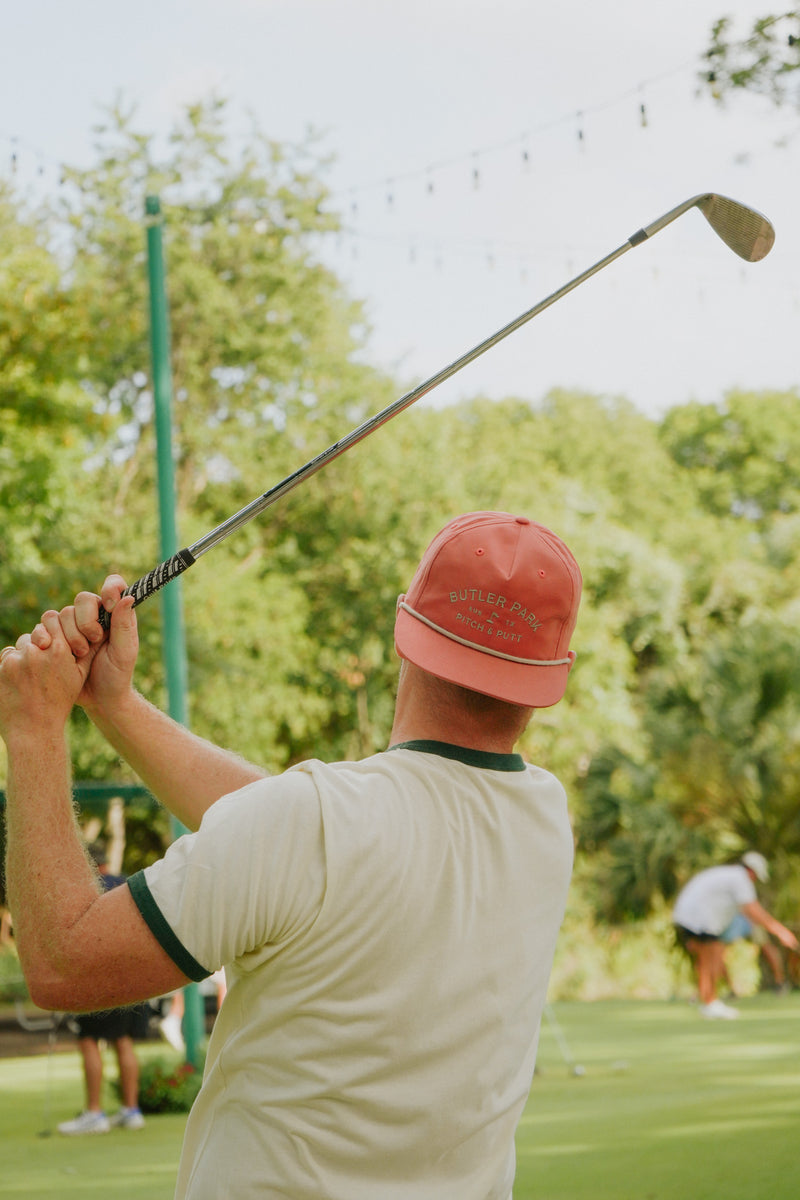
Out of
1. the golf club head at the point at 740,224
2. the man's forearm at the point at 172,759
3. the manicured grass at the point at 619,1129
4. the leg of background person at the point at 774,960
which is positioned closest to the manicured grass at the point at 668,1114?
the manicured grass at the point at 619,1129

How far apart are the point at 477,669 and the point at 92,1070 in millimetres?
7515

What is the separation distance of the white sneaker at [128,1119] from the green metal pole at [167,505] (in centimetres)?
86

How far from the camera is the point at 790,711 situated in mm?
18922

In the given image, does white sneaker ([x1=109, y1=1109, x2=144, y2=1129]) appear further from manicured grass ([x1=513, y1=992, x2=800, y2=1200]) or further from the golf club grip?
the golf club grip

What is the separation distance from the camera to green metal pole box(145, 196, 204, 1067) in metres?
9.47

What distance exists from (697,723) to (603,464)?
25655mm

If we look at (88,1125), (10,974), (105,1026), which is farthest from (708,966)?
(10,974)

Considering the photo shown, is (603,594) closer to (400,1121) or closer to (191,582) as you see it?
(191,582)

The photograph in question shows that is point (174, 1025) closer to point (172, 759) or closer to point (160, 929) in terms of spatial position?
point (172, 759)

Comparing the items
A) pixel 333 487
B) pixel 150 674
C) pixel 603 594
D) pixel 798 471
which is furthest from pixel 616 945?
pixel 798 471

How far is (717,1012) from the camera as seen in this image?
13.3m

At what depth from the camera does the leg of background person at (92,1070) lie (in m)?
8.39

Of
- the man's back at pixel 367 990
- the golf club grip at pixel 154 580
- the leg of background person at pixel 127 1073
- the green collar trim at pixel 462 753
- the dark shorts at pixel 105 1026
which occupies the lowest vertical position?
the leg of background person at pixel 127 1073

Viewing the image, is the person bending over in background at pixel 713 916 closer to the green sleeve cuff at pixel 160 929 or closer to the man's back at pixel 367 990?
the man's back at pixel 367 990
